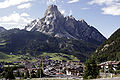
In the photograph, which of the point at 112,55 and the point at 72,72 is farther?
the point at 112,55

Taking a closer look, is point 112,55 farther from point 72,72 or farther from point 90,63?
point 90,63

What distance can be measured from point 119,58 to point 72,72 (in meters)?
49.5

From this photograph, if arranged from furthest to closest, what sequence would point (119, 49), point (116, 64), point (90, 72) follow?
point (119, 49)
point (116, 64)
point (90, 72)

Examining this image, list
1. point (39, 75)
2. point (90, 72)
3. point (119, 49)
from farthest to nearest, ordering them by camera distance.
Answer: point (119, 49), point (39, 75), point (90, 72)

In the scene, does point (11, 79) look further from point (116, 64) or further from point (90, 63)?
point (116, 64)

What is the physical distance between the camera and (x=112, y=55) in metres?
198

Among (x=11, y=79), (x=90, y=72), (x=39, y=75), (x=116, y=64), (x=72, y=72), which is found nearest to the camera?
(x=90, y=72)

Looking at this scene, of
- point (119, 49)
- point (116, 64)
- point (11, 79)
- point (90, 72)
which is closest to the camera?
point (90, 72)

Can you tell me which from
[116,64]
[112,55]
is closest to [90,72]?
[116,64]

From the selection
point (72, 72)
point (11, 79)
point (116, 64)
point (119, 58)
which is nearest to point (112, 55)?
point (119, 58)

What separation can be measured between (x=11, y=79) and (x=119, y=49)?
438ft

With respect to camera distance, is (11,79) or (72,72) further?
(72,72)

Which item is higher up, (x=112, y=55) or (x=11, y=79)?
(x=112, y=55)

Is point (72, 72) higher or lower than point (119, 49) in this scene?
lower
